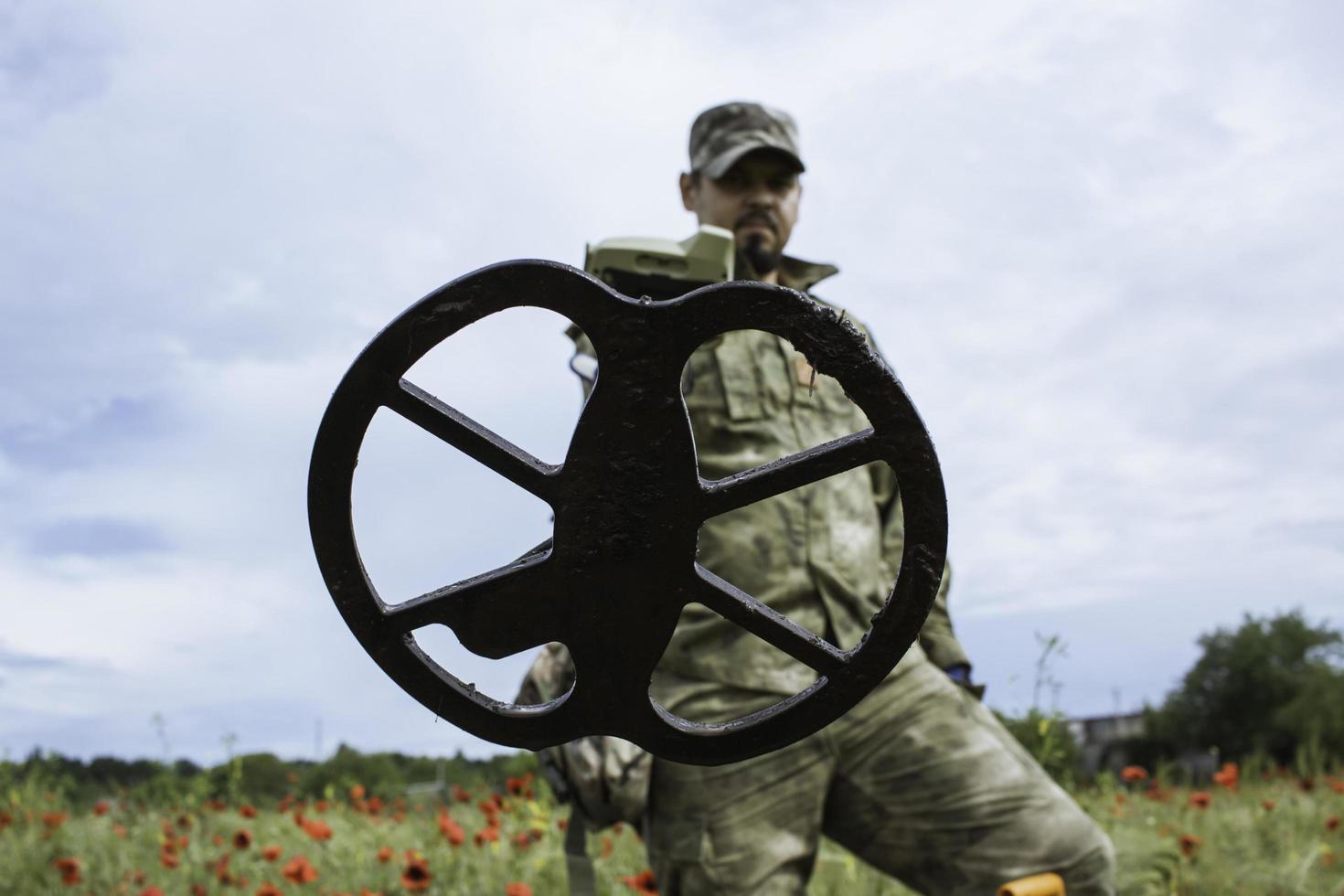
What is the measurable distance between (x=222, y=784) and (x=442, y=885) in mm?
2385

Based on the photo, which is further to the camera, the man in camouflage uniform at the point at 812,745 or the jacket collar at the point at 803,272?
the jacket collar at the point at 803,272

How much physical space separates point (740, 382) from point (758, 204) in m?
0.39

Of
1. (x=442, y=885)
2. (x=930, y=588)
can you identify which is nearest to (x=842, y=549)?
(x=930, y=588)

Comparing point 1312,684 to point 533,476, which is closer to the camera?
point 533,476

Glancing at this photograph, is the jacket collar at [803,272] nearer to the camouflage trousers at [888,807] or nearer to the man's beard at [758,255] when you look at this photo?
the man's beard at [758,255]

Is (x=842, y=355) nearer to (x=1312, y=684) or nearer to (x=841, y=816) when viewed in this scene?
(x=841, y=816)

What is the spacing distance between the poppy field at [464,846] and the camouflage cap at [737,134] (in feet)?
5.58

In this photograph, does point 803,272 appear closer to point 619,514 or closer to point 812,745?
point 812,745

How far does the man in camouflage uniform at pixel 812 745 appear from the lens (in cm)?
215

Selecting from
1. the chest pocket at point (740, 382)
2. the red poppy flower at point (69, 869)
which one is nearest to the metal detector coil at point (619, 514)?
the chest pocket at point (740, 382)

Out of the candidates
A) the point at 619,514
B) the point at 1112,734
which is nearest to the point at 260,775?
the point at 619,514

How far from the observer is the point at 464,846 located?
165 inches

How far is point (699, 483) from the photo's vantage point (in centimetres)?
101

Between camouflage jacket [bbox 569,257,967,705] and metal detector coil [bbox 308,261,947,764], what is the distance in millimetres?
1080
